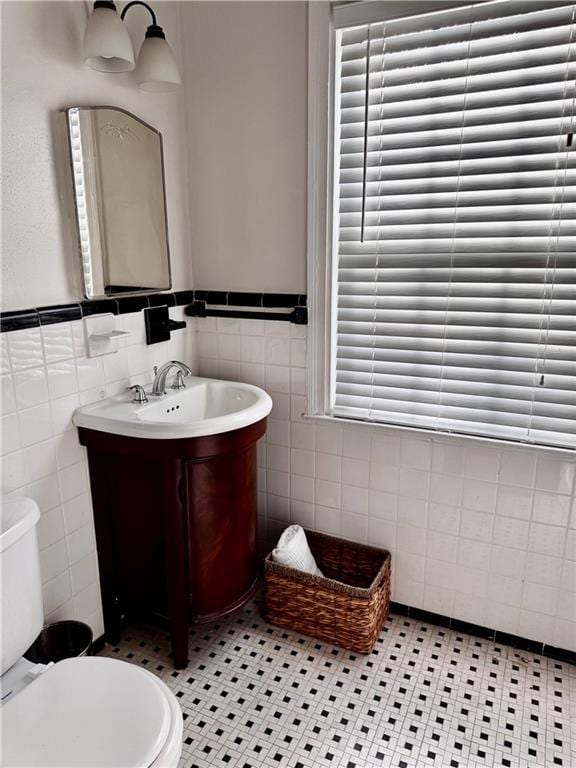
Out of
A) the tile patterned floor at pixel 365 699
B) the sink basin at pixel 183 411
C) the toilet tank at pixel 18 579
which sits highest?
the sink basin at pixel 183 411

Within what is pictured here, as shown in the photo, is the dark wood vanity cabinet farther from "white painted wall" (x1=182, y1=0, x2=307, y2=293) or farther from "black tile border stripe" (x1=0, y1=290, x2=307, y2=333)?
"white painted wall" (x1=182, y1=0, x2=307, y2=293)

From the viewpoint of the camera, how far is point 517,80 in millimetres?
1549

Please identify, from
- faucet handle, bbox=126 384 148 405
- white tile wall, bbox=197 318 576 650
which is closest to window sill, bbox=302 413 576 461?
white tile wall, bbox=197 318 576 650

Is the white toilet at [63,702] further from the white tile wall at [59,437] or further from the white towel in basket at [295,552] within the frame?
the white towel in basket at [295,552]

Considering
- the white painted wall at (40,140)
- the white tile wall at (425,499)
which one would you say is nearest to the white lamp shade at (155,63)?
the white painted wall at (40,140)

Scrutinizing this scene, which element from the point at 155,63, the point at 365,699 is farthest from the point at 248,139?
the point at 365,699

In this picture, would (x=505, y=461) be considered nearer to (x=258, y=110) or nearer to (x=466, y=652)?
(x=466, y=652)

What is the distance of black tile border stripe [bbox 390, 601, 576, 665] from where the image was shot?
1851 mm

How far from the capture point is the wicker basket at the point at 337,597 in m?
1.84

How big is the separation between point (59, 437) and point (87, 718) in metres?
0.81

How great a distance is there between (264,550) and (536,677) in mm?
1127

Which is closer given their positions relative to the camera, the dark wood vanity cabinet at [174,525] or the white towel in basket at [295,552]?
the dark wood vanity cabinet at [174,525]

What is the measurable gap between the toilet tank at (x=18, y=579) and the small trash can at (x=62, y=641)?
1.03 ft

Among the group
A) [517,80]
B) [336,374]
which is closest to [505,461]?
[336,374]
